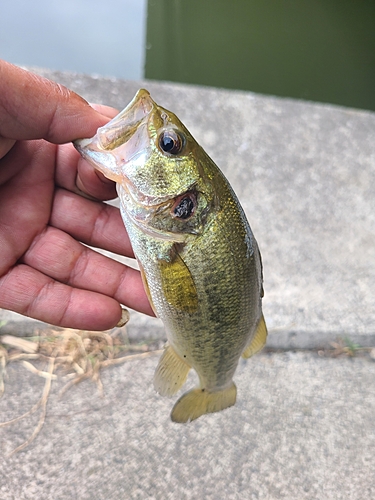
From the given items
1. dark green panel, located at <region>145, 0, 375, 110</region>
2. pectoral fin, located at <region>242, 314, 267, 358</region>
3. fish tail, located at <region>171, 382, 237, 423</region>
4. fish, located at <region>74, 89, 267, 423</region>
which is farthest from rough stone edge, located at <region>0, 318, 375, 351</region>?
dark green panel, located at <region>145, 0, 375, 110</region>

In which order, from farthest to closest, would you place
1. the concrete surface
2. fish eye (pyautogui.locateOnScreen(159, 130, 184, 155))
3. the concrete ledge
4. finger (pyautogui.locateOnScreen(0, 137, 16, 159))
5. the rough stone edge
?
the concrete ledge
the rough stone edge
the concrete surface
finger (pyautogui.locateOnScreen(0, 137, 16, 159))
fish eye (pyautogui.locateOnScreen(159, 130, 184, 155))

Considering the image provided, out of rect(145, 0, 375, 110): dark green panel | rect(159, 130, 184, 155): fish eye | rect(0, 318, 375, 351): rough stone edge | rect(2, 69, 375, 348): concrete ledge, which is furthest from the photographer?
rect(145, 0, 375, 110): dark green panel

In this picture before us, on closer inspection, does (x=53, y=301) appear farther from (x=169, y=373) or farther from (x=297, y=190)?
(x=297, y=190)

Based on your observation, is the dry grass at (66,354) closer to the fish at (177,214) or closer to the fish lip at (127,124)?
the fish at (177,214)

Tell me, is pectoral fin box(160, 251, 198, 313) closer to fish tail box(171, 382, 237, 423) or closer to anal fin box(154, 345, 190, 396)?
anal fin box(154, 345, 190, 396)

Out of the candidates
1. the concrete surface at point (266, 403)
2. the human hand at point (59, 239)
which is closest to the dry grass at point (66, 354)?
the concrete surface at point (266, 403)

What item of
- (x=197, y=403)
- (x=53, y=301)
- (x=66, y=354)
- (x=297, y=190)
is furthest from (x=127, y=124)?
(x=297, y=190)
